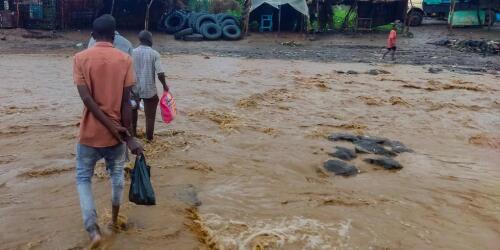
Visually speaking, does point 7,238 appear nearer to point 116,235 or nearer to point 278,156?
point 116,235

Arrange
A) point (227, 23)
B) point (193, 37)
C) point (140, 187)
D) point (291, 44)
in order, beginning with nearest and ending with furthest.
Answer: point (140, 187) < point (291, 44) < point (193, 37) < point (227, 23)

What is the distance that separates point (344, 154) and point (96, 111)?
396cm

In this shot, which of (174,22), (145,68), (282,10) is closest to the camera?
(145,68)

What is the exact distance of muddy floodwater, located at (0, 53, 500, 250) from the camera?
13.7ft

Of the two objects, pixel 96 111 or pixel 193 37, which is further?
pixel 193 37

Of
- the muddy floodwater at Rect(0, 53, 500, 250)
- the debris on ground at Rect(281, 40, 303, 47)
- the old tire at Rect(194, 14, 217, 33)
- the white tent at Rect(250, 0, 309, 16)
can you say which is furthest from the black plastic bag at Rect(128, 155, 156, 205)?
the old tire at Rect(194, 14, 217, 33)

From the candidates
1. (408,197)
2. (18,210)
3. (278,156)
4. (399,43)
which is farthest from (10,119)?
(399,43)

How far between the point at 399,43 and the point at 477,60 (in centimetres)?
590

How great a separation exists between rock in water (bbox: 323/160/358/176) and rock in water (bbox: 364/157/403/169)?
37cm

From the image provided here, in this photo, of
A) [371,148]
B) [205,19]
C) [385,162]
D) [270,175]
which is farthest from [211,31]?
[270,175]

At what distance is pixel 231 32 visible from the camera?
24.7 metres

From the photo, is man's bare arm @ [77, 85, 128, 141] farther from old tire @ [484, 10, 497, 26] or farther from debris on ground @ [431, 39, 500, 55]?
old tire @ [484, 10, 497, 26]

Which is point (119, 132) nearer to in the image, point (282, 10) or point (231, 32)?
point (231, 32)

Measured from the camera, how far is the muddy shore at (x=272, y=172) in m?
4.17
